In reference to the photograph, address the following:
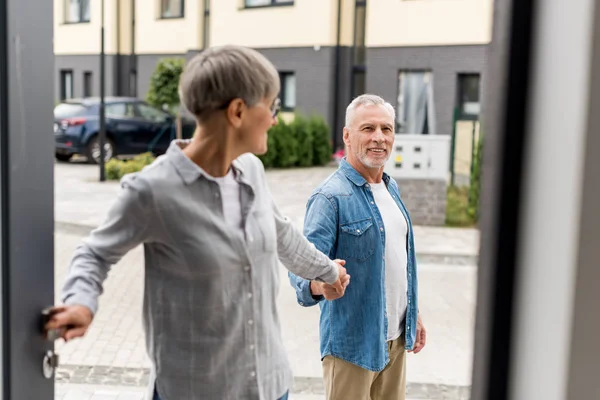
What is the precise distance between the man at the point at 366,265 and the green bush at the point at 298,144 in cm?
1388

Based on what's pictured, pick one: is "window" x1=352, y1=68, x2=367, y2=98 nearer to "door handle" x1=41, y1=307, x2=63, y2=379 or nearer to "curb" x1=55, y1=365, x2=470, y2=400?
"curb" x1=55, y1=365, x2=470, y2=400

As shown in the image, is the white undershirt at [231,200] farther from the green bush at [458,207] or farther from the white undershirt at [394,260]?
the green bush at [458,207]

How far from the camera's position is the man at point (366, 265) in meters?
2.83

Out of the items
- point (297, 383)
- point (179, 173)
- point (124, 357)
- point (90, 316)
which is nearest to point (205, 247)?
point (179, 173)

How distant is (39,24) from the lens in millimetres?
1701

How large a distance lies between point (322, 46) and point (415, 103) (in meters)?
3.61

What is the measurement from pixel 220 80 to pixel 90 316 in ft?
1.89

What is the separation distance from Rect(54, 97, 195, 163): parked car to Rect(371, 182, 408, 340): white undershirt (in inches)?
534

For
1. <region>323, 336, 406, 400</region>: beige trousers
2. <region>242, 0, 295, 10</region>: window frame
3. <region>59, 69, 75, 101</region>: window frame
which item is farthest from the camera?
<region>59, 69, 75, 101</region>: window frame

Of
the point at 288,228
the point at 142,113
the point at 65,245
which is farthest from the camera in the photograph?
the point at 142,113

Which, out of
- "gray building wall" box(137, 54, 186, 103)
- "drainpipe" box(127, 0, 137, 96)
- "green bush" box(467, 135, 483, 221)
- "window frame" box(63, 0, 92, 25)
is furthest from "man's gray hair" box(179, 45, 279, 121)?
"window frame" box(63, 0, 92, 25)

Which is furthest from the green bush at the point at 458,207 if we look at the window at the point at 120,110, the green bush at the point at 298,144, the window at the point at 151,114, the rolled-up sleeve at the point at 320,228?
the rolled-up sleeve at the point at 320,228

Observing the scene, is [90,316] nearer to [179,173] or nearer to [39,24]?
[179,173]

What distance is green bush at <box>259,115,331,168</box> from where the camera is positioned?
17.3 m
